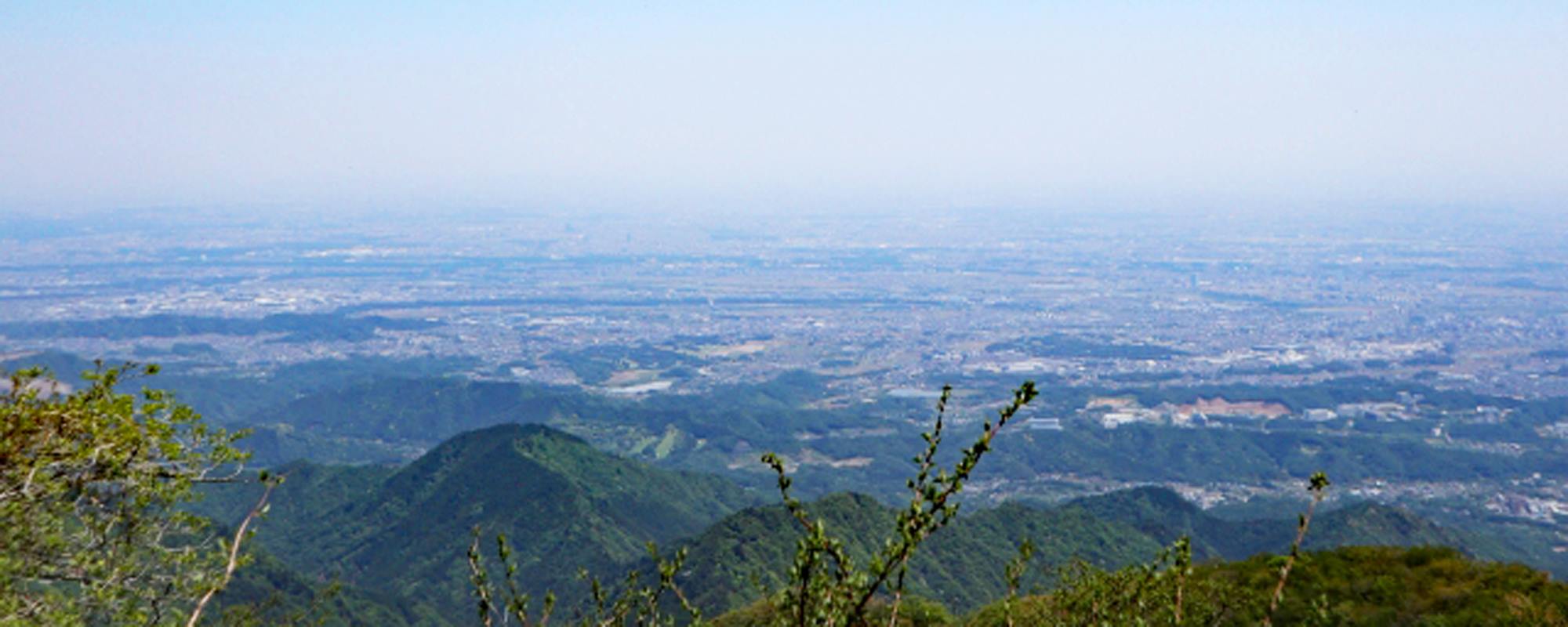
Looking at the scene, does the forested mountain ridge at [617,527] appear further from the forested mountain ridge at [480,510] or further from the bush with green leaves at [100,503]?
the bush with green leaves at [100,503]

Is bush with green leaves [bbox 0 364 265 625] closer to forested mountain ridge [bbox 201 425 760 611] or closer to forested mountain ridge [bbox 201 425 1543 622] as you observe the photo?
forested mountain ridge [bbox 201 425 1543 622]

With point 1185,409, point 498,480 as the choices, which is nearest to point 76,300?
point 498,480

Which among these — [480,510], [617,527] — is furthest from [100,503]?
[480,510]

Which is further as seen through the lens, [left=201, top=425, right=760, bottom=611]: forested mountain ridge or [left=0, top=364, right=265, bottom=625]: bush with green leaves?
[left=201, top=425, right=760, bottom=611]: forested mountain ridge

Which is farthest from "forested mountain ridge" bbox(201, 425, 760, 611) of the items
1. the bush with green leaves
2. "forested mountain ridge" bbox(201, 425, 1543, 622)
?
the bush with green leaves

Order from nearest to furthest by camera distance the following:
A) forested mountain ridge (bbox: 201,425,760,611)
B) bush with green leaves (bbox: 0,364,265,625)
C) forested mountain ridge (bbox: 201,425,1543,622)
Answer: bush with green leaves (bbox: 0,364,265,625), forested mountain ridge (bbox: 201,425,1543,622), forested mountain ridge (bbox: 201,425,760,611)

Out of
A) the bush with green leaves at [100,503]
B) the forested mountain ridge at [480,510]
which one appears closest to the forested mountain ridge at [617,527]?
the forested mountain ridge at [480,510]

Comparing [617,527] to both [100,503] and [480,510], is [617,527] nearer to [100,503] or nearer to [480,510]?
[480,510]

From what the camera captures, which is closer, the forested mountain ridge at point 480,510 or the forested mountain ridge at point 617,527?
the forested mountain ridge at point 617,527

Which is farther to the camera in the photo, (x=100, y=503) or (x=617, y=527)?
(x=617, y=527)

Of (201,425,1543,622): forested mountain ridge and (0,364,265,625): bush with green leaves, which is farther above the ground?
(0,364,265,625): bush with green leaves

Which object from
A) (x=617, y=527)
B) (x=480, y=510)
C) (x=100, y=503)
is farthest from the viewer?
(x=480, y=510)
